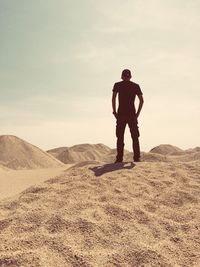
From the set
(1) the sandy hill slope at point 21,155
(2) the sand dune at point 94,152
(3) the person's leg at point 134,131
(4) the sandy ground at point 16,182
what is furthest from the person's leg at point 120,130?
(1) the sandy hill slope at point 21,155

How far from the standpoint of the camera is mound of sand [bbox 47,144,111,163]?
2741 cm

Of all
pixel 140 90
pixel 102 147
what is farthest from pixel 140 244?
pixel 102 147

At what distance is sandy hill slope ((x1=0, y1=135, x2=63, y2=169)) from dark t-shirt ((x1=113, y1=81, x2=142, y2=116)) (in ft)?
41.7

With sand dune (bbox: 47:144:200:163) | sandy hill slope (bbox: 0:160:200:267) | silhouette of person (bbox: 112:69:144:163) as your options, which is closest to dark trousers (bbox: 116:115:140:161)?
silhouette of person (bbox: 112:69:144:163)

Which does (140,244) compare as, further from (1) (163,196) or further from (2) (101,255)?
(1) (163,196)

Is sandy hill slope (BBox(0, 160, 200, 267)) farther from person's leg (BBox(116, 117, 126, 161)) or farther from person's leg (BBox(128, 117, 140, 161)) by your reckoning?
person's leg (BBox(128, 117, 140, 161))

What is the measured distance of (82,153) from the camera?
1172 inches

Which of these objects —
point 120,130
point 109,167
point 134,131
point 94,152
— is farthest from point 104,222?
point 94,152

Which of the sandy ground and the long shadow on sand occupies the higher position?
the long shadow on sand

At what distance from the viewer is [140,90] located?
7480 mm

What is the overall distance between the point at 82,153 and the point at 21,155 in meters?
8.49

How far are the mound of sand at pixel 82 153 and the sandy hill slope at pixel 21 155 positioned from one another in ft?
13.5

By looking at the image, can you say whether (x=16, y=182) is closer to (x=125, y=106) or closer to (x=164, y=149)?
(x=125, y=106)

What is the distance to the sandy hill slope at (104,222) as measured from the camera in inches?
141
